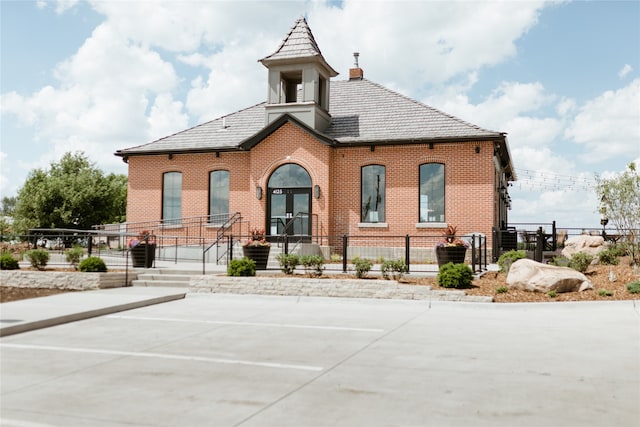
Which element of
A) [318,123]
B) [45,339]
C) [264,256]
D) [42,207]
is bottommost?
[45,339]

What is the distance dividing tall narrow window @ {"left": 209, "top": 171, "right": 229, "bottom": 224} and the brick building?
0.04 meters

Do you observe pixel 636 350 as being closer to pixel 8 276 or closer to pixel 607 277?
pixel 607 277

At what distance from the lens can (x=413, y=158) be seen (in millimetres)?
21422

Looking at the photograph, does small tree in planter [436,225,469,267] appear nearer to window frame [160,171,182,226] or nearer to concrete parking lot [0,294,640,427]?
concrete parking lot [0,294,640,427]

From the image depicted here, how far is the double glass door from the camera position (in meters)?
22.2

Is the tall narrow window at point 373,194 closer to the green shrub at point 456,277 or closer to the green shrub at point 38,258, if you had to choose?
the green shrub at point 456,277

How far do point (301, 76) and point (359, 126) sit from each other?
11.2 ft

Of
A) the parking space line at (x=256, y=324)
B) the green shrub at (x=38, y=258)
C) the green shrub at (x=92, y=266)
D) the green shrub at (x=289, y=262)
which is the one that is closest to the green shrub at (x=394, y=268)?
the green shrub at (x=289, y=262)

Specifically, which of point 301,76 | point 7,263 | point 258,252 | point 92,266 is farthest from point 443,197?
point 7,263

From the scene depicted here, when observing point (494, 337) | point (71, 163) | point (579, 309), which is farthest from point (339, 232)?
point (71, 163)

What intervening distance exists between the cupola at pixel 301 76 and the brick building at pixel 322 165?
44 mm

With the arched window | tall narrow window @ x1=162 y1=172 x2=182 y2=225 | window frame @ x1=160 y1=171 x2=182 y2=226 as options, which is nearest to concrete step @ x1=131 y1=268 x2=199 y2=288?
the arched window

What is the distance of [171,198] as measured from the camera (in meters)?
24.7

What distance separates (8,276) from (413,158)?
46.6 ft
